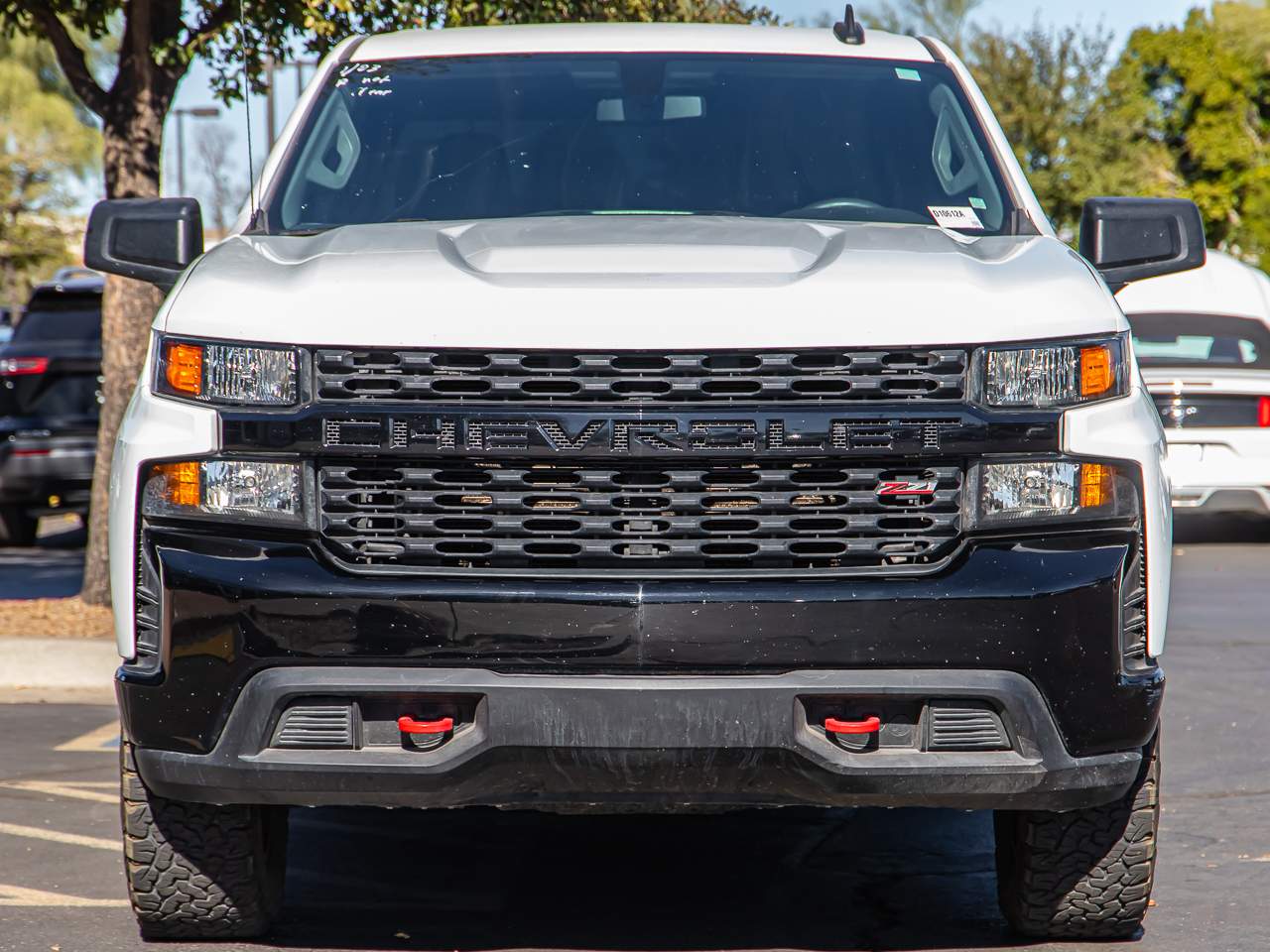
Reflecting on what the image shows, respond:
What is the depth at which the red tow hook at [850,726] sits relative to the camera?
388 cm

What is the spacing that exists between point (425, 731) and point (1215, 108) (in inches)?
2432

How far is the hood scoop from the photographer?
4.09 meters

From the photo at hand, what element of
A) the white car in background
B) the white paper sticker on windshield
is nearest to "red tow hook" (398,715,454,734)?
the white paper sticker on windshield

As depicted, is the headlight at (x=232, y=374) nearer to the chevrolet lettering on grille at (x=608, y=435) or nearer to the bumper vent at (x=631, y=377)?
the bumper vent at (x=631, y=377)

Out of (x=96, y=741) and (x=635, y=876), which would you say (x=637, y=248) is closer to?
(x=635, y=876)

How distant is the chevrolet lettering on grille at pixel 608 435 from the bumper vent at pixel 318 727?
51cm

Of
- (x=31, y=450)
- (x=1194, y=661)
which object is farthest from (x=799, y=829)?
(x=31, y=450)

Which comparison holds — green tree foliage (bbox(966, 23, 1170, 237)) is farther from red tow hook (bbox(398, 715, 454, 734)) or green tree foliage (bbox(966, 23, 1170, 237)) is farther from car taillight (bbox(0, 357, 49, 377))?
red tow hook (bbox(398, 715, 454, 734))

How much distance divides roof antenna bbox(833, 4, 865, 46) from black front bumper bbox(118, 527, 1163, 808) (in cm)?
225

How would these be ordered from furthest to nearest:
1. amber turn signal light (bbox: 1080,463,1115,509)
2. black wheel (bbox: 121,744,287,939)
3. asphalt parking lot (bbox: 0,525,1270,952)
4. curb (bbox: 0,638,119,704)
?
1. curb (bbox: 0,638,119,704)
2. asphalt parking lot (bbox: 0,525,1270,952)
3. black wheel (bbox: 121,744,287,939)
4. amber turn signal light (bbox: 1080,463,1115,509)

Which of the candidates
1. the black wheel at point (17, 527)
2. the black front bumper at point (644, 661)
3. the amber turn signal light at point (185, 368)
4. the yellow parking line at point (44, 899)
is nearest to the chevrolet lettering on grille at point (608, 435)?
the black front bumper at point (644, 661)

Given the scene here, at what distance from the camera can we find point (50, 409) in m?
14.1

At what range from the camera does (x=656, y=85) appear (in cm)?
548

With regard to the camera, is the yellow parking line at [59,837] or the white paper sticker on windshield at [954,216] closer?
the white paper sticker on windshield at [954,216]
